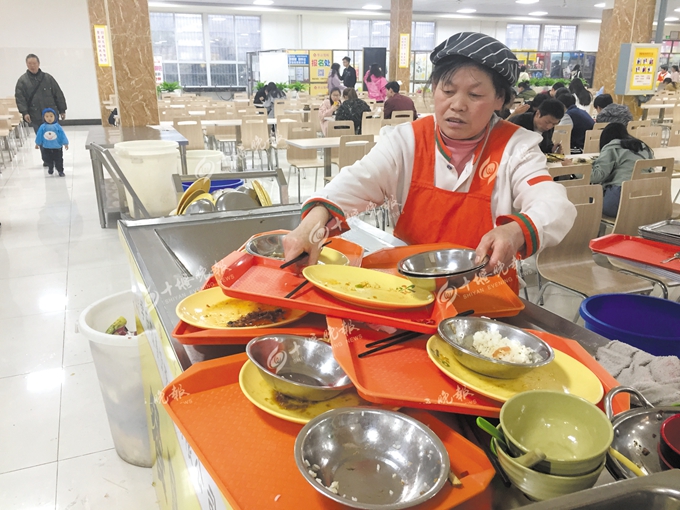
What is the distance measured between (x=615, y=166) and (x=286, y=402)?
399cm

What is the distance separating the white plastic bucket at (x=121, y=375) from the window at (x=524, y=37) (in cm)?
2096

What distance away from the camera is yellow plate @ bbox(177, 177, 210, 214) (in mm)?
2203

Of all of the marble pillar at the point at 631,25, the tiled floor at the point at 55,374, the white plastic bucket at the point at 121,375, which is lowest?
the tiled floor at the point at 55,374

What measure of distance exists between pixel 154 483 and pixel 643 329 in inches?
74.2

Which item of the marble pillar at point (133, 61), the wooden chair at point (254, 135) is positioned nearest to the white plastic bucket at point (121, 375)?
the marble pillar at point (133, 61)

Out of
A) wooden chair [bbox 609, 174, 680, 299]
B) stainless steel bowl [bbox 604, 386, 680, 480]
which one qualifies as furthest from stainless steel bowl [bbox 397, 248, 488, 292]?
wooden chair [bbox 609, 174, 680, 299]

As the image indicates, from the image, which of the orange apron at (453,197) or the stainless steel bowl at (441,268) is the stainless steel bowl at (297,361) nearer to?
the stainless steel bowl at (441,268)

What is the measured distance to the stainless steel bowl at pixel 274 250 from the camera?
4.32ft

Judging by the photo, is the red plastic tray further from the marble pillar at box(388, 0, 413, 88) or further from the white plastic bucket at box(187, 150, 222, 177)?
the marble pillar at box(388, 0, 413, 88)

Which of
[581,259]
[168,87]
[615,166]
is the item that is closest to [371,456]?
[581,259]

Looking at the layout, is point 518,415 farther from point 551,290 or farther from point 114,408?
point 551,290

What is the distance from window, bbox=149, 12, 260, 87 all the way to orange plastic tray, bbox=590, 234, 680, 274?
55.6 ft

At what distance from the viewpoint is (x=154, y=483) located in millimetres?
1952

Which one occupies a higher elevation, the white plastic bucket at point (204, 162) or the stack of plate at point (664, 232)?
the white plastic bucket at point (204, 162)
